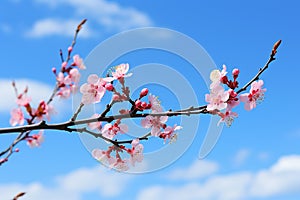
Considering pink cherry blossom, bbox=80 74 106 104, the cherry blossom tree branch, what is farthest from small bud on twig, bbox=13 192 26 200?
pink cherry blossom, bbox=80 74 106 104

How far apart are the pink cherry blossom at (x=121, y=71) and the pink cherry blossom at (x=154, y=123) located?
447 millimetres

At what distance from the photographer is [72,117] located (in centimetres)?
310

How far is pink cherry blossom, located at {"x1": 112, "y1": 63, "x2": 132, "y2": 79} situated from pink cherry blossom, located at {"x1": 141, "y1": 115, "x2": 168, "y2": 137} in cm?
45

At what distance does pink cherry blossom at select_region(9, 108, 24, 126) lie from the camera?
9.97 ft

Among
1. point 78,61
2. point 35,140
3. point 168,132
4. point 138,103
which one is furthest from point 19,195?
point 168,132

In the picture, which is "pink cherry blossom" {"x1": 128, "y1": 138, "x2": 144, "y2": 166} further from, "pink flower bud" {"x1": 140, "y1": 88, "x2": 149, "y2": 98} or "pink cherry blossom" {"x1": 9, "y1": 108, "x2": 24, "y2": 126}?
"pink cherry blossom" {"x1": 9, "y1": 108, "x2": 24, "y2": 126}

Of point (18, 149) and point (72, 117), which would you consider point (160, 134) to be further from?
point (18, 149)

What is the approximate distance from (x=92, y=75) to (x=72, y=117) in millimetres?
608

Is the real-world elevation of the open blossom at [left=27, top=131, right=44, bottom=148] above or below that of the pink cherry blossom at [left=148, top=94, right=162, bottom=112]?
below

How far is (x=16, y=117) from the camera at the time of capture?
306 cm

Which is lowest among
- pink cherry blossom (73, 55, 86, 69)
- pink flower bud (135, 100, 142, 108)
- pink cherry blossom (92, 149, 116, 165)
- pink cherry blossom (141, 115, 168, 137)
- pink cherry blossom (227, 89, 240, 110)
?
pink cherry blossom (92, 149, 116, 165)

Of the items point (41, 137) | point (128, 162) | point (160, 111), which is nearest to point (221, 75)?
point (160, 111)

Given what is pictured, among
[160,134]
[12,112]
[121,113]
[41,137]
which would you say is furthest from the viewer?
[160,134]

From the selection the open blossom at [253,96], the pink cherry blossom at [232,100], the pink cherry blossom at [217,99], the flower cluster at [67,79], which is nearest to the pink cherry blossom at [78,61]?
the flower cluster at [67,79]
